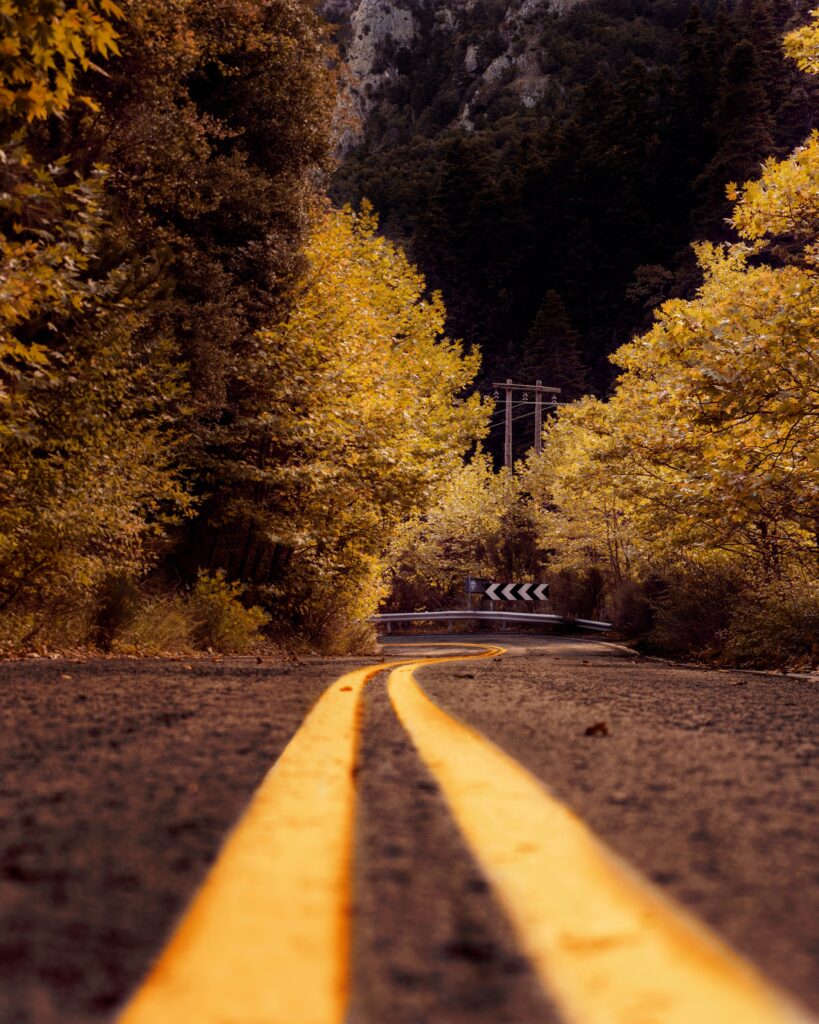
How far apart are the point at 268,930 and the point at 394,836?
2.31 ft

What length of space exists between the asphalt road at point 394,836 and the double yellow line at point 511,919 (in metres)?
0.04

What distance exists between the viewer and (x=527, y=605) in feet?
149

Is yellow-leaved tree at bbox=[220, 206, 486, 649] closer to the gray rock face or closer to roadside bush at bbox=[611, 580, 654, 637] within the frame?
roadside bush at bbox=[611, 580, 654, 637]

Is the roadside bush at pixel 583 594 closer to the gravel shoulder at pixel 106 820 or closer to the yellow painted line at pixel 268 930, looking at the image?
the gravel shoulder at pixel 106 820

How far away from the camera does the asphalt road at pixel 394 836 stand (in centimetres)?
124

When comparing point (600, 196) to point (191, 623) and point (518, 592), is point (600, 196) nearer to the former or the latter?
point (518, 592)

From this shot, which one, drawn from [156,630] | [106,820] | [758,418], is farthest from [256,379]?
[106,820]

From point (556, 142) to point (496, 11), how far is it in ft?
303

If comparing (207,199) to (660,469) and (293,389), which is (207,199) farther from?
(660,469)

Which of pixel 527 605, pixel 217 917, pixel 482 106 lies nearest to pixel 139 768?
pixel 217 917

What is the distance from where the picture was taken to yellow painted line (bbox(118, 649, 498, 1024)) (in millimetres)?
1084

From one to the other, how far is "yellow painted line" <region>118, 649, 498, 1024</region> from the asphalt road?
0.04 m

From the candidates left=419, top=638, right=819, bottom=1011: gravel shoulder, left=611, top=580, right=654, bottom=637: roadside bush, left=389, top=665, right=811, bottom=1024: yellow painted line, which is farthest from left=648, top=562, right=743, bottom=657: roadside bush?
left=389, top=665, right=811, bottom=1024: yellow painted line

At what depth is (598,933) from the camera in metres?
1.32
